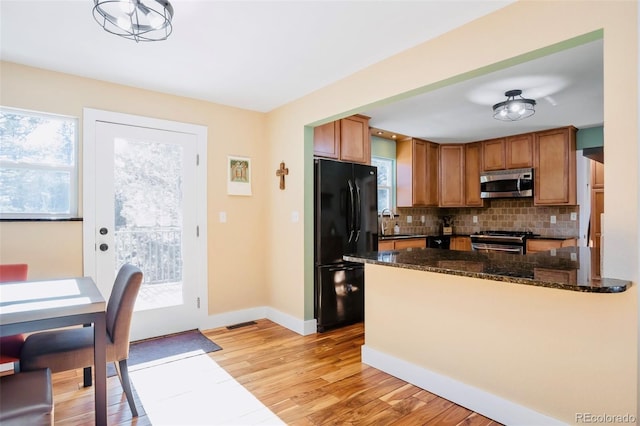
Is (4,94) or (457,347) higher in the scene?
(4,94)

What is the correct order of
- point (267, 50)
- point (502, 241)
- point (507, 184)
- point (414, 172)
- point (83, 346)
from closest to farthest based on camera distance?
point (83, 346) → point (267, 50) → point (502, 241) → point (507, 184) → point (414, 172)

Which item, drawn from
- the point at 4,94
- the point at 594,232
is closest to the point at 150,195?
the point at 4,94

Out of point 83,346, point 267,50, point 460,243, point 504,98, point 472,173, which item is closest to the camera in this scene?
point 83,346

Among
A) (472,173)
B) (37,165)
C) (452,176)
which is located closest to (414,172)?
(452,176)

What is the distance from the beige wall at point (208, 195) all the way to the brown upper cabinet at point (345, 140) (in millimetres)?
693

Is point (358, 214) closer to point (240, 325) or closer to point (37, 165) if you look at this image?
point (240, 325)

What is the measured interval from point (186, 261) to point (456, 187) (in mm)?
4306

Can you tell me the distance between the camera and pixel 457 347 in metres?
2.18

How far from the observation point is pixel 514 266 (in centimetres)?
195

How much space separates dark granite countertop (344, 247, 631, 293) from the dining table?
156cm

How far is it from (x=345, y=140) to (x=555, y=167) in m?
3.01

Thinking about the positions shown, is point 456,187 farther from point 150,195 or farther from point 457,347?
point 150,195

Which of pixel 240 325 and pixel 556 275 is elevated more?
pixel 556 275

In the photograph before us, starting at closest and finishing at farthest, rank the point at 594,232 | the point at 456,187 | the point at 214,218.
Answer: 1. the point at 214,218
2. the point at 594,232
3. the point at 456,187
